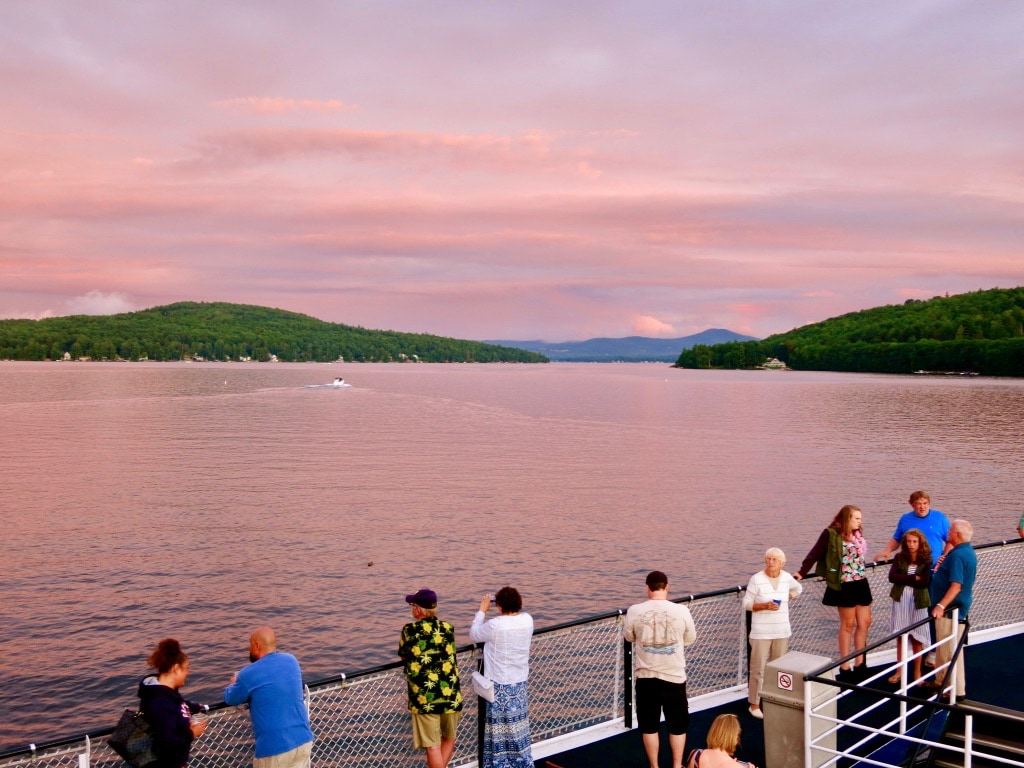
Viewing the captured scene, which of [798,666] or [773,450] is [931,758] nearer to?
[798,666]

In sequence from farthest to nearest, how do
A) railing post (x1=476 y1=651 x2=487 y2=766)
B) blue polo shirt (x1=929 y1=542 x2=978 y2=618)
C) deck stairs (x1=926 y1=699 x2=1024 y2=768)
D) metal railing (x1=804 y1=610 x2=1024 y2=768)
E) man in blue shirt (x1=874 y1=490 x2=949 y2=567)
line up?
man in blue shirt (x1=874 y1=490 x2=949 y2=567)
blue polo shirt (x1=929 y1=542 x2=978 y2=618)
railing post (x1=476 y1=651 x2=487 y2=766)
deck stairs (x1=926 y1=699 x2=1024 y2=768)
metal railing (x1=804 y1=610 x2=1024 y2=768)

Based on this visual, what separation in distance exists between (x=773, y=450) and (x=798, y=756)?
54996 millimetres

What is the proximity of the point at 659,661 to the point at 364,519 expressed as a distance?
87.4 feet

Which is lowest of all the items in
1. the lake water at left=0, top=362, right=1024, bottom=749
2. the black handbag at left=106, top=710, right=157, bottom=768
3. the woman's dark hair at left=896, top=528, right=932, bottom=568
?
the lake water at left=0, top=362, right=1024, bottom=749

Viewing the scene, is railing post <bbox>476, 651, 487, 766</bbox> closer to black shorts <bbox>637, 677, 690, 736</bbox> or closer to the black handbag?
black shorts <bbox>637, 677, 690, 736</bbox>

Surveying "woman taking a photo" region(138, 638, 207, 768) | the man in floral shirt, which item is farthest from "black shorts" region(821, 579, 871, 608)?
"woman taking a photo" region(138, 638, 207, 768)

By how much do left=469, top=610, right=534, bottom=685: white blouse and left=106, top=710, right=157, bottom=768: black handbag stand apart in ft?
9.32

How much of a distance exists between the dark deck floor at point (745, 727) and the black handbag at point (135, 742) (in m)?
4.00

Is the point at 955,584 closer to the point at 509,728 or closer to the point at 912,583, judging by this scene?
the point at 912,583

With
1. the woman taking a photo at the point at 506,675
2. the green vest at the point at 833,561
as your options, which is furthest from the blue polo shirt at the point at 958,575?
the woman taking a photo at the point at 506,675

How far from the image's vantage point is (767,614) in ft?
30.2

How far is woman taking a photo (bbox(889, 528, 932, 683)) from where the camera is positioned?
10.0 metres

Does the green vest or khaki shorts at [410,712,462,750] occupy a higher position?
the green vest

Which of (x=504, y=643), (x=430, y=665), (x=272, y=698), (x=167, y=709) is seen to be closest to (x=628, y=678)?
(x=504, y=643)
